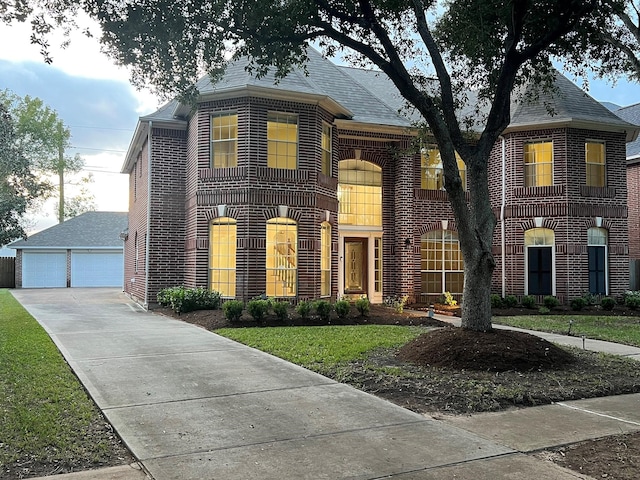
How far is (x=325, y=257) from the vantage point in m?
17.4

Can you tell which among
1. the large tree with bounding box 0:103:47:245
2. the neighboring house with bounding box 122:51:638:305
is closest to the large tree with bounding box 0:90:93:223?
the large tree with bounding box 0:103:47:245

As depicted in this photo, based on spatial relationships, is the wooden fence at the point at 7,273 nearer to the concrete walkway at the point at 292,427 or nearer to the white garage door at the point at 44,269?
the white garage door at the point at 44,269

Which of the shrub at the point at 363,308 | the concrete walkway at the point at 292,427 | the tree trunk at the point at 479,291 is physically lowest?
the concrete walkway at the point at 292,427

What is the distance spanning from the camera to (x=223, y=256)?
16.1 meters

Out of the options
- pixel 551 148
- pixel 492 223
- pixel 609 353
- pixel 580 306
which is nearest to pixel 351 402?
pixel 492 223

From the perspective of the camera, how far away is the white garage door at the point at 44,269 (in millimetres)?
34281

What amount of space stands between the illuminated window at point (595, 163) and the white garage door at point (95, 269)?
28.7 m

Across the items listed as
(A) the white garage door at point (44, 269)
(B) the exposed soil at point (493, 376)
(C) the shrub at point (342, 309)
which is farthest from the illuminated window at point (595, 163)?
(A) the white garage door at point (44, 269)

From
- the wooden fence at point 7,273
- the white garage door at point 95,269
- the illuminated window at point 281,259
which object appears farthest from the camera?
the white garage door at point 95,269

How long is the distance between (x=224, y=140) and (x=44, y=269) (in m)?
24.0

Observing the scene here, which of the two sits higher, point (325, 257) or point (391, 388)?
point (325, 257)

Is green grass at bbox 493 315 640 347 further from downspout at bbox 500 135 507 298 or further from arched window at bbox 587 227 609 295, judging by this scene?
downspout at bbox 500 135 507 298

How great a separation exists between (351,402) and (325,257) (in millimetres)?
11189

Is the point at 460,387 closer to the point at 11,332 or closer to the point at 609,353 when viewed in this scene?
the point at 609,353
